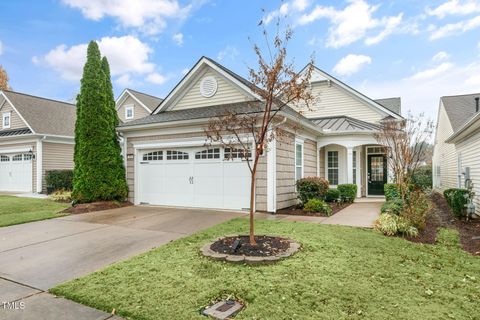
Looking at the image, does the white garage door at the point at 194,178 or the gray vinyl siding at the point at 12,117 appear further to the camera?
the gray vinyl siding at the point at 12,117

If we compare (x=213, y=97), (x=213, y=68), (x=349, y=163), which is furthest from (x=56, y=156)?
(x=349, y=163)

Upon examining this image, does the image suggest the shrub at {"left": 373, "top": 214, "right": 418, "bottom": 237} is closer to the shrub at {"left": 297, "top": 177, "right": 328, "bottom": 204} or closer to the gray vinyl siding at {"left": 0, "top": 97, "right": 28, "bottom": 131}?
the shrub at {"left": 297, "top": 177, "right": 328, "bottom": 204}

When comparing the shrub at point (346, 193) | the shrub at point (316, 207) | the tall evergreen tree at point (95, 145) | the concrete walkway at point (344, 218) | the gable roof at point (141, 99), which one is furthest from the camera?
the gable roof at point (141, 99)

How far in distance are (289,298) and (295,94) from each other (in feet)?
11.0

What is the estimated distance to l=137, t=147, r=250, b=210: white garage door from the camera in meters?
10.3

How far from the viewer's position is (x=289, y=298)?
3412 mm

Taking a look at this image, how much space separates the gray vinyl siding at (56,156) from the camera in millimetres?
18109

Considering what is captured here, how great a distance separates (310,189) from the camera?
10484mm

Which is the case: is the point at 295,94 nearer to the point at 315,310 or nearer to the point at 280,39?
the point at 280,39

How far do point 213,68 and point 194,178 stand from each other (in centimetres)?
440

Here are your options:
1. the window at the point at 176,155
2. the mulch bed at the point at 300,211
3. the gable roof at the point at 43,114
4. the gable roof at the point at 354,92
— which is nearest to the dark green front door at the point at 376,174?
the gable roof at the point at 354,92

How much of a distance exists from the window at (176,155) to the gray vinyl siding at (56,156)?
10.5 m

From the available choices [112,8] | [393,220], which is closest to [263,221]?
[393,220]

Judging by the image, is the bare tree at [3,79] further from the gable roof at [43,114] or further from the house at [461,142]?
the house at [461,142]
